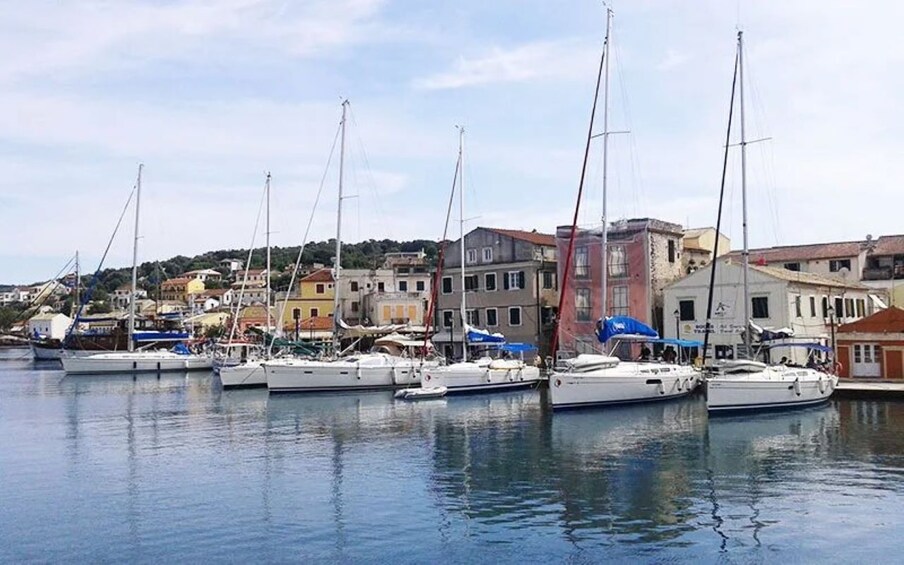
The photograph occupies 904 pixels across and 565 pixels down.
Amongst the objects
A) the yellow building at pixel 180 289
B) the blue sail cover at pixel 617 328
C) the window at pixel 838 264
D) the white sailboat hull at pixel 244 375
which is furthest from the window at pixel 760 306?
the yellow building at pixel 180 289

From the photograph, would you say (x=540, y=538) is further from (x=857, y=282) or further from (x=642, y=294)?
(x=857, y=282)

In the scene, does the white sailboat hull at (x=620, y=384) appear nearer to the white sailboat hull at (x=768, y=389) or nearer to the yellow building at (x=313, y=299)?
the white sailboat hull at (x=768, y=389)

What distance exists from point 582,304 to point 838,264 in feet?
74.6

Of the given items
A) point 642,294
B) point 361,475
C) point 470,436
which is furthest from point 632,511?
point 642,294

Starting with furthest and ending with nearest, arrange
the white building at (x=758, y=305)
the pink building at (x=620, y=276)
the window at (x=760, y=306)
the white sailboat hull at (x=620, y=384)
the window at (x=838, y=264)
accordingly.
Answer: the window at (x=838, y=264) < the pink building at (x=620, y=276) < the window at (x=760, y=306) < the white building at (x=758, y=305) < the white sailboat hull at (x=620, y=384)

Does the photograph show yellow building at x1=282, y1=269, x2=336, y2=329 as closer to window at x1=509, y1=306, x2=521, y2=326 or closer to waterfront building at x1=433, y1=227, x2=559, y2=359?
waterfront building at x1=433, y1=227, x2=559, y2=359

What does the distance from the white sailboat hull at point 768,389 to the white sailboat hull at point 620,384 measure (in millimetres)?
4782

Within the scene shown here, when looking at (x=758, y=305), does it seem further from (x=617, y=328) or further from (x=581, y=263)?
(x=581, y=263)

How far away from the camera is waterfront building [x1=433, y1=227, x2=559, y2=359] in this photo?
65.5m

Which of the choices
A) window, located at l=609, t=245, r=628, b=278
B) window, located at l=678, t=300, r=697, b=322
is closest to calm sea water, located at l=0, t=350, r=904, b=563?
window, located at l=678, t=300, r=697, b=322

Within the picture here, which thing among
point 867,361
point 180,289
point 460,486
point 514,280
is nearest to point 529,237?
point 514,280

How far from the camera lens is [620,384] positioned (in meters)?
41.8

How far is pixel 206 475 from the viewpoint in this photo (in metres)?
26.5

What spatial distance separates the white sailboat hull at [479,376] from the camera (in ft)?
164
